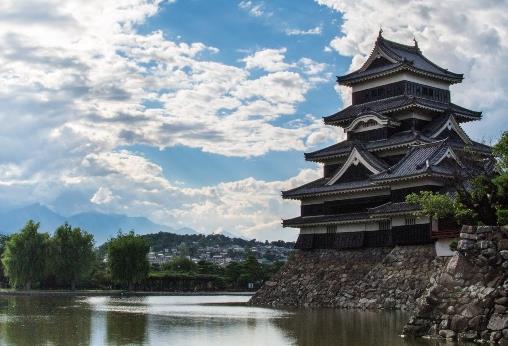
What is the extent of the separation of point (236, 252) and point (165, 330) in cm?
16139

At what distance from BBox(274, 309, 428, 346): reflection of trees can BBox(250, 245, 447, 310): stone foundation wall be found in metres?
3.87

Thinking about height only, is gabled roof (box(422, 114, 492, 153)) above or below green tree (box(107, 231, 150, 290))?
above

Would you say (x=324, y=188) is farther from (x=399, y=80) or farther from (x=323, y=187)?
(x=399, y=80)

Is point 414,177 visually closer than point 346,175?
Yes

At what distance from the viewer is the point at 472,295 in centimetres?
2330

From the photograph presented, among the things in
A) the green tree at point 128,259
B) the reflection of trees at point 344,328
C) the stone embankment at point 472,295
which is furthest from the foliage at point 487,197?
the green tree at point 128,259

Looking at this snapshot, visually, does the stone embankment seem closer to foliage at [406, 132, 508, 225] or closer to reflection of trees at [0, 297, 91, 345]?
foliage at [406, 132, 508, 225]

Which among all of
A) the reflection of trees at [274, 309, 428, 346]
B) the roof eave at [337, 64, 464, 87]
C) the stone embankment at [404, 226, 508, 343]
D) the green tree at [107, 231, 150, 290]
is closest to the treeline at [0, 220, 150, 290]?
the green tree at [107, 231, 150, 290]

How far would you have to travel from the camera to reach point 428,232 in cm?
4219

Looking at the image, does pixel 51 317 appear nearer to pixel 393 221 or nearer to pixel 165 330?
pixel 165 330

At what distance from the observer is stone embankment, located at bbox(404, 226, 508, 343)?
22.5 m

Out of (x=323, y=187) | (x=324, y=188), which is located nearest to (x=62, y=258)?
(x=323, y=187)

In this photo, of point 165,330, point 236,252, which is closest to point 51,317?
point 165,330

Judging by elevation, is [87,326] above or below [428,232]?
below
